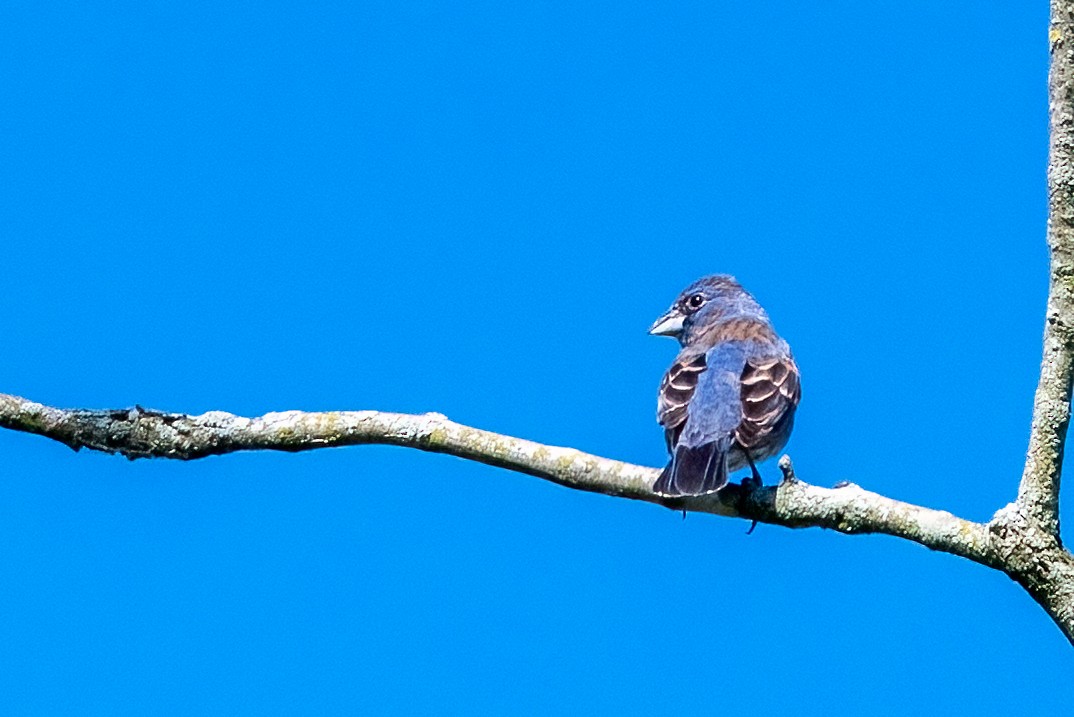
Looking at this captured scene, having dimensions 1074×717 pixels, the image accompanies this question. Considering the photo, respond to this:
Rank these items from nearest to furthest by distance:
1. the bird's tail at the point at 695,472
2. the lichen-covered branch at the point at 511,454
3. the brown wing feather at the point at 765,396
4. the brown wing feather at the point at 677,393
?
1. the lichen-covered branch at the point at 511,454
2. the bird's tail at the point at 695,472
3. the brown wing feather at the point at 765,396
4. the brown wing feather at the point at 677,393

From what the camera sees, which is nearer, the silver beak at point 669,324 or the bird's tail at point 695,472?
the bird's tail at point 695,472

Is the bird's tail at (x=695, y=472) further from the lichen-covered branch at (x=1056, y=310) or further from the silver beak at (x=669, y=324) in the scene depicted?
the silver beak at (x=669, y=324)

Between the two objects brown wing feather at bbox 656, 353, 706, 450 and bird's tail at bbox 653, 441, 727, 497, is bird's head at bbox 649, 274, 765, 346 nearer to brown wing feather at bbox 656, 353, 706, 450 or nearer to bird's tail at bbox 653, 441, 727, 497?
brown wing feather at bbox 656, 353, 706, 450

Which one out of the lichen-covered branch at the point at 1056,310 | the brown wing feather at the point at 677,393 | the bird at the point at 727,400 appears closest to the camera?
the lichen-covered branch at the point at 1056,310

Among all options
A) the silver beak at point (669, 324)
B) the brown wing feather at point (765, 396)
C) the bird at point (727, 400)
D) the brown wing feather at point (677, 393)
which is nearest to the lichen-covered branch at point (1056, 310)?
the bird at point (727, 400)

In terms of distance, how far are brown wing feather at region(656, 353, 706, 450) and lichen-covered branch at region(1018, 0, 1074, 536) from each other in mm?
2485

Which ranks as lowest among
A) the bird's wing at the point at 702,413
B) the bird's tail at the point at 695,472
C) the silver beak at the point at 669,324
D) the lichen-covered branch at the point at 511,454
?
the lichen-covered branch at the point at 511,454

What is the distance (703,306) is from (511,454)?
427 cm

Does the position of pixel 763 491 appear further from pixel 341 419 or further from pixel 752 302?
pixel 752 302

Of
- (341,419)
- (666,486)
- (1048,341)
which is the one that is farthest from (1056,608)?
(341,419)

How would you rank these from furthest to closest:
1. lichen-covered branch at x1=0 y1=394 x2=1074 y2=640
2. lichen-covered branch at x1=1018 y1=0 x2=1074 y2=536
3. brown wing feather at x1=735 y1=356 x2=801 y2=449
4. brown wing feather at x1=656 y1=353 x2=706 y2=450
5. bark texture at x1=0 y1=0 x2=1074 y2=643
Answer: brown wing feather at x1=656 y1=353 x2=706 y2=450 < brown wing feather at x1=735 y1=356 x2=801 y2=449 < lichen-covered branch at x1=0 y1=394 x2=1074 y2=640 < bark texture at x1=0 y1=0 x2=1074 y2=643 < lichen-covered branch at x1=1018 y1=0 x2=1074 y2=536

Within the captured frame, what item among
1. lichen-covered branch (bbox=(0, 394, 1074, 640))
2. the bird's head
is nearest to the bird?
the bird's head

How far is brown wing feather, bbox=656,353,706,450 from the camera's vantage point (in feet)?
24.8

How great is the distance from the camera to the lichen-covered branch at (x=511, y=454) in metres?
5.15
